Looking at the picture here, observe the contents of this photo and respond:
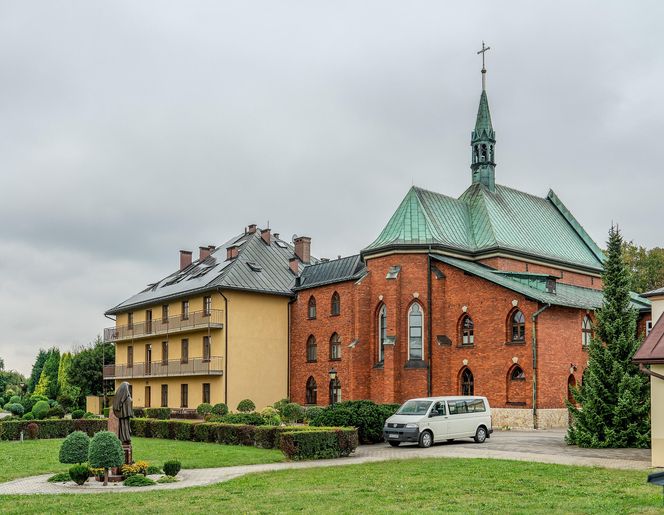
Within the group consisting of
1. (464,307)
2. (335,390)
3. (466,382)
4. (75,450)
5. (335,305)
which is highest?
(335,305)

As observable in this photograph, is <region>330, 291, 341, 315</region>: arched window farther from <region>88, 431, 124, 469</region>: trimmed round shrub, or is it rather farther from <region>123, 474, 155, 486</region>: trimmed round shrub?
<region>123, 474, 155, 486</region>: trimmed round shrub

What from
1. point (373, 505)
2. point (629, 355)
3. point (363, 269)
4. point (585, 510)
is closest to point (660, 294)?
point (629, 355)

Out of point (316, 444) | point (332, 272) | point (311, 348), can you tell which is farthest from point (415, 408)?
point (332, 272)

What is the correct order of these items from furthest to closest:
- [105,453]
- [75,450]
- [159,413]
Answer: [159,413], [75,450], [105,453]

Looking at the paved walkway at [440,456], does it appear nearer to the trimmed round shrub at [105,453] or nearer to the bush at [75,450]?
the trimmed round shrub at [105,453]

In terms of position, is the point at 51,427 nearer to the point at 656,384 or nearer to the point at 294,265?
the point at 294,265

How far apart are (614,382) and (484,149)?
24143 mm

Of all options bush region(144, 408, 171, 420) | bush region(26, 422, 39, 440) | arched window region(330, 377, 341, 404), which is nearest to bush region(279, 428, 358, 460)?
bush region(26, 422, 39, 440)

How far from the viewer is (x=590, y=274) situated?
46562 millimetres

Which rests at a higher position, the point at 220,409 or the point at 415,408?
the point at 415,408

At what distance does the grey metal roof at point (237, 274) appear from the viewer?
44375 mm

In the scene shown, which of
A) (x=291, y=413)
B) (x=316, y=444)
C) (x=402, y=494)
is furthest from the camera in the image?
(x=291, y=413)

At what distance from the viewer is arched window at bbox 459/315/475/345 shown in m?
36.5

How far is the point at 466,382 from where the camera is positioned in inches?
1444
